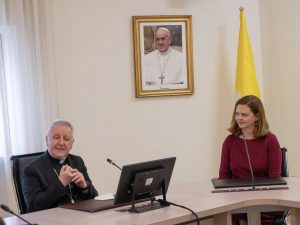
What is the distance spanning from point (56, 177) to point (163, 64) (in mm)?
2057

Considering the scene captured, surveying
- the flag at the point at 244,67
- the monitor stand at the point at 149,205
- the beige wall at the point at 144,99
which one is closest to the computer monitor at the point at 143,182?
the monitor stand at the point at 149,205

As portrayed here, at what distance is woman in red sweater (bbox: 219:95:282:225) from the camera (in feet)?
11.3

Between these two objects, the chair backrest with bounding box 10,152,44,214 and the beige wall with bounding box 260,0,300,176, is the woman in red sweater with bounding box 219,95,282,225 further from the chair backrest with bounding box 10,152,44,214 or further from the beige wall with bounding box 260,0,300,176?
the beige wall with bounding box 260,0,300,176

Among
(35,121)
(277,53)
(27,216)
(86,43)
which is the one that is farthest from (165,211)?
(277,53)

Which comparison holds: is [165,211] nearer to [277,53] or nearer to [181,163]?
[181,163]

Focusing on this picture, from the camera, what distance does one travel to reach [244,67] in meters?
4.99

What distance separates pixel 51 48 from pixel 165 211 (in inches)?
87.9

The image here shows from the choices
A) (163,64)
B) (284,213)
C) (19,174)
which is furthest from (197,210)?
(163,64)

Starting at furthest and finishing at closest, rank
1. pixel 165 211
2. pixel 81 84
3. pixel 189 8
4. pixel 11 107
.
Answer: pixel 189 8
pixel 81 84
pixel 11 107
pixel 165 211

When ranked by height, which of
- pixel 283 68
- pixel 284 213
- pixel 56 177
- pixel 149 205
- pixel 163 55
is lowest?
pixel 284 213

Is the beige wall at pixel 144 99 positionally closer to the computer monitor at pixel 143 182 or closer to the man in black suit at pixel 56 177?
the man in black suit at pixel 56 177

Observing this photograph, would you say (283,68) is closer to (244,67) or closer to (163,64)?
(244,67)

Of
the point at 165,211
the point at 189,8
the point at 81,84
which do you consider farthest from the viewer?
the point at 189,8

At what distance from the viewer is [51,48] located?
4.44 metres
